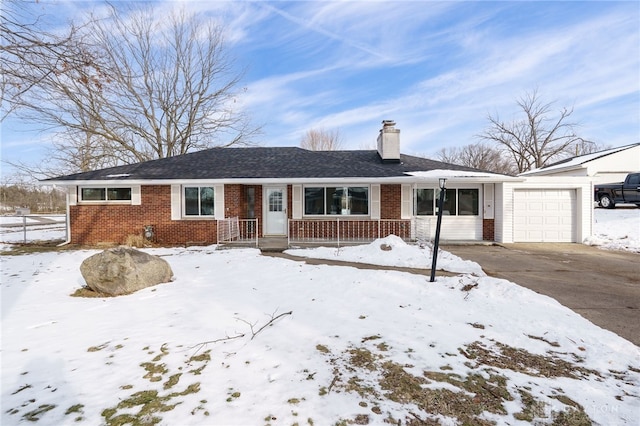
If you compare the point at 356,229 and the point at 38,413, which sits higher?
the point at 356,229

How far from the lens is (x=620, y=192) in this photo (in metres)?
17.2

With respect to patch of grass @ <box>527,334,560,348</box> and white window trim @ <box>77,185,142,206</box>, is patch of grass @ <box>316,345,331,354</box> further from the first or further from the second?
white window trim @ <box>77,185,142,206</box>

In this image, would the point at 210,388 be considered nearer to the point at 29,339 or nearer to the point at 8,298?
the point at 29,339

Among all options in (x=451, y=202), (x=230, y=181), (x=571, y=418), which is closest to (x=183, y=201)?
(x=230, y=181)

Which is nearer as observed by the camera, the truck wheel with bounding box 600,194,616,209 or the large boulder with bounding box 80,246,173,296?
the large boulder with bounding box 80,246,173,296

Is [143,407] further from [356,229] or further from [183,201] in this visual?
[183,201]

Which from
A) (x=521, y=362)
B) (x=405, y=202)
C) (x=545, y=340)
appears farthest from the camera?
(x=405, y=202)

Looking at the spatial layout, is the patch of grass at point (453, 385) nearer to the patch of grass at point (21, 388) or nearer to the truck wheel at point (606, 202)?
the patch of grass at point (21, 388)

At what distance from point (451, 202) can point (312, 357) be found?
416 inches

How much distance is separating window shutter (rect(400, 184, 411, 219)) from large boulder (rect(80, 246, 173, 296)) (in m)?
8.78

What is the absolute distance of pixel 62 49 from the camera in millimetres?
5012

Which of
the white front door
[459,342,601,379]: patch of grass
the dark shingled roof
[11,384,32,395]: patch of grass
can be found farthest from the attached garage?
[11,384,32,395]: patch of grass

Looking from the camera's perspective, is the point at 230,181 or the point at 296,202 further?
the point at 296,202

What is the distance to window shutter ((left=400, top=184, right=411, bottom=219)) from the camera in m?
11.6
